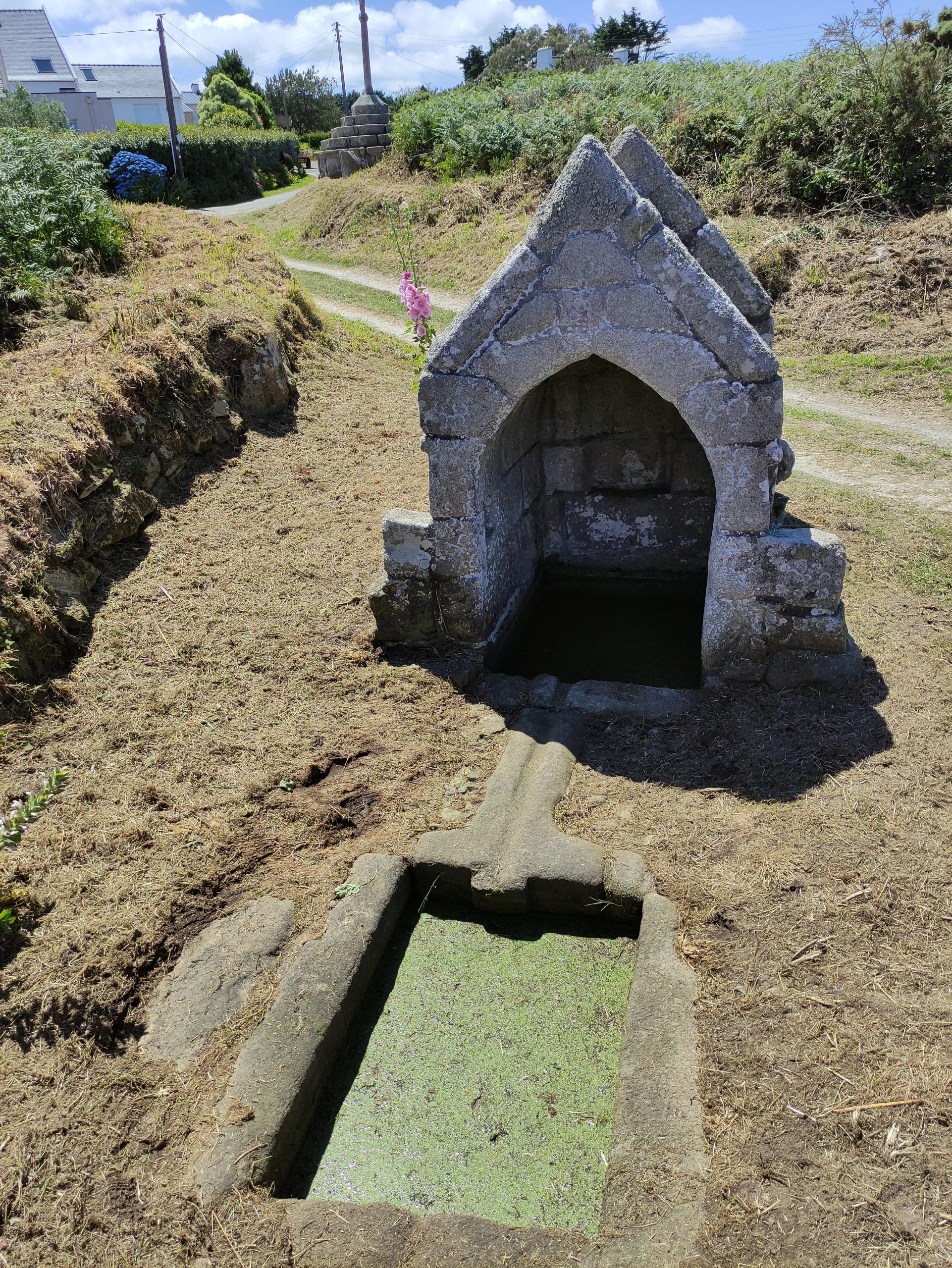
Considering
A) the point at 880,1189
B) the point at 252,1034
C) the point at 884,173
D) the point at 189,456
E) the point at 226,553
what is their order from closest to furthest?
1. the point at 880,1189
2. the point at 252,1034
3. the point at 226,553
4. the point at 189,456
5. the point at 884,173

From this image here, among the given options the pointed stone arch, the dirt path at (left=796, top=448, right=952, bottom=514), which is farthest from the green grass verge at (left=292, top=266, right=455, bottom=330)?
the pointed stone arch

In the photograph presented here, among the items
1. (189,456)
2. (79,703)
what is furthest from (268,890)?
(189,456)

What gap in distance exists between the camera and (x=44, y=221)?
8.66 meters

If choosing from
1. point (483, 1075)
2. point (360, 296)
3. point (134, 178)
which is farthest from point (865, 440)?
point (134, 178)

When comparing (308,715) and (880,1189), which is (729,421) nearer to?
(308,715)

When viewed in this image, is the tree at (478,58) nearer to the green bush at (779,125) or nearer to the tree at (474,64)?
the tree at (474,64)

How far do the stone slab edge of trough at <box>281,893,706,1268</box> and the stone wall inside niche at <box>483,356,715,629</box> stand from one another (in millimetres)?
3230

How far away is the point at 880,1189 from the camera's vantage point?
2385 millimetres

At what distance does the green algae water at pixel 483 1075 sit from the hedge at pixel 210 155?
2672cm

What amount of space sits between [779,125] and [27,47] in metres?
51.8

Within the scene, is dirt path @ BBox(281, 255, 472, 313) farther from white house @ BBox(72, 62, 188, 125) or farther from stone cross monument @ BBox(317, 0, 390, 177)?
white house @ BBox(72, 62, 188, 125)

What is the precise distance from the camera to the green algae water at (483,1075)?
2707 mm

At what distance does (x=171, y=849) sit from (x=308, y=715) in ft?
3.62

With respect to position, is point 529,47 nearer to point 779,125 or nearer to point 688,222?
point 779,125
